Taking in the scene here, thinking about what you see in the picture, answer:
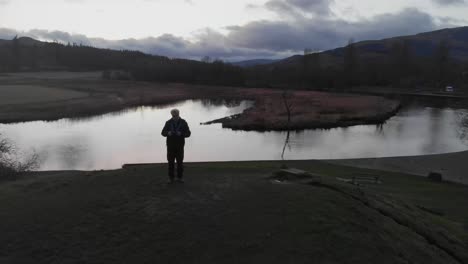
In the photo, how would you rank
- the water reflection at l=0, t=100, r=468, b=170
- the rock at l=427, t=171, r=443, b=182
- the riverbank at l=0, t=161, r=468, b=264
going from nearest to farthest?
1. the riverbank at l=0, t=161, r=468, b=264
2. the rock at l=427, t=171, r=443, b=182
3. the water reflection at l=0, t=100, r=468, b=170

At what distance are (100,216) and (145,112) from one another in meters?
60.0

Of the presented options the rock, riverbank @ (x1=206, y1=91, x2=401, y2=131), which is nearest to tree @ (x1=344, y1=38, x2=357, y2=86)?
riverbank @ (x1=206, y1=91, x2=401, y2=131)

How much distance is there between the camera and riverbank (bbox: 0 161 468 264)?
778 centimetres

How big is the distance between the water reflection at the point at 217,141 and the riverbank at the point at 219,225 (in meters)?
19.7

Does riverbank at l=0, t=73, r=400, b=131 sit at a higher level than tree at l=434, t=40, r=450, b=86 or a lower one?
lower

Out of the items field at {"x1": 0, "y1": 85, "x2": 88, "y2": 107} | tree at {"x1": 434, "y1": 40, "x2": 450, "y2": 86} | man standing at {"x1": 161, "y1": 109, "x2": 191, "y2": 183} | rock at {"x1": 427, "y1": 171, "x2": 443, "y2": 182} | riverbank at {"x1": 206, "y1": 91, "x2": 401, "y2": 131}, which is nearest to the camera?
man standing at {"x1": 161, "y1": 109, "x2": 191, "y2": 183}

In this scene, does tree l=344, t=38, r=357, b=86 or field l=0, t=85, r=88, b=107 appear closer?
field l=0, t=85, r=88, b=107

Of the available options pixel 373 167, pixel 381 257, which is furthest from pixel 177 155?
pixel 373 167

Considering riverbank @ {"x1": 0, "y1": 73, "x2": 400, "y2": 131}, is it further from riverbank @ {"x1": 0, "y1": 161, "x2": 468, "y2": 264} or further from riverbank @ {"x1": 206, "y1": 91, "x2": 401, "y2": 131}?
riverbank @ {"x1": 0, "y1": 161, "x2": 468, "y2": 264}

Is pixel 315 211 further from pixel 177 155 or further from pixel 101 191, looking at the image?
pixel 101 191

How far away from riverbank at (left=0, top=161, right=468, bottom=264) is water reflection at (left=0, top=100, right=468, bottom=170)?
19.7 metres

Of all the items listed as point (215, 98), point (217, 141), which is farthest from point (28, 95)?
point (217, 141)

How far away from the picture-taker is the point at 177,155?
1126 cm

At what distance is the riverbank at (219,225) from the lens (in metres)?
7.78
